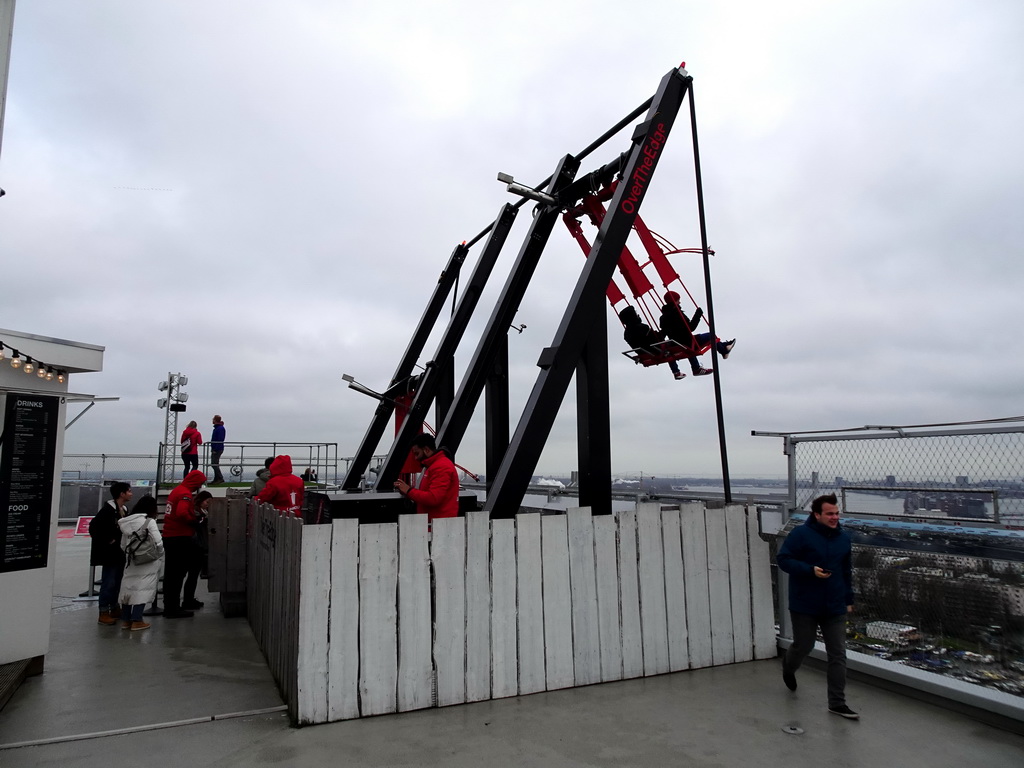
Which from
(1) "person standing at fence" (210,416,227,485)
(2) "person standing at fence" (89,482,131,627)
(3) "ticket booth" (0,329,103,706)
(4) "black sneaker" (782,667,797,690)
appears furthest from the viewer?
(1) "person standing at fence" (210,416,227,485)

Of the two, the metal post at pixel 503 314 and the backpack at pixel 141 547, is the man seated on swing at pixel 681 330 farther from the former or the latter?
the backpack at pixel 141 547

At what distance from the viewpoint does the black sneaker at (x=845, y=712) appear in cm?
468

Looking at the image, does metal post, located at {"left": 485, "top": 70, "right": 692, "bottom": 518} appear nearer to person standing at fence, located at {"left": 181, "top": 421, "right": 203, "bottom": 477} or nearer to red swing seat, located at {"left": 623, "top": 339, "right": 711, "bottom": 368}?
red swing seat, located at {"left": 623, "top": 339, "right": 711, "bottom": 368}

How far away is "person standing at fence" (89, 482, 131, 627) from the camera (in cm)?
807

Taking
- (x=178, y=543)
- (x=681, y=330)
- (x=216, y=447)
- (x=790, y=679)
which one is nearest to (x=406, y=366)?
(x=178, y=543)

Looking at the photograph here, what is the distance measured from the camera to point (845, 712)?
4.72 meters

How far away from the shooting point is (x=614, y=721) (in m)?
4.68

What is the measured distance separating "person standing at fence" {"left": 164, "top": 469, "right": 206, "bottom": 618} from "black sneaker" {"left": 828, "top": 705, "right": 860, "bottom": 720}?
7.62m

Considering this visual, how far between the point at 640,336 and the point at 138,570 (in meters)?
6.57

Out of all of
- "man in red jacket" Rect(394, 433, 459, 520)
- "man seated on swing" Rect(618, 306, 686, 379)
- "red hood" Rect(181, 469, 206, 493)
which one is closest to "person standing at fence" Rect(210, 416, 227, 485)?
"red hood" Rect(181, 469, 206, 493)

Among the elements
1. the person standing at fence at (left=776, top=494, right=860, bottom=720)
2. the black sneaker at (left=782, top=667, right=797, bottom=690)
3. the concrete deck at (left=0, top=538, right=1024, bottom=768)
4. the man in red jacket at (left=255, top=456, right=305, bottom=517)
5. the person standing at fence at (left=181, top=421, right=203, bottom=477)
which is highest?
the person standing at fence at (left=181, top=421, right=203, bottom=477)

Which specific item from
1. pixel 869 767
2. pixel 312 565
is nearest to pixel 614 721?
pixel 869 767

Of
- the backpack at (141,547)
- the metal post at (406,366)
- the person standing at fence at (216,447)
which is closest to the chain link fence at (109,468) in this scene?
the person standing at fence at (216,447)

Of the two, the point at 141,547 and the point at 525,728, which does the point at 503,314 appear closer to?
the point at 141,547
